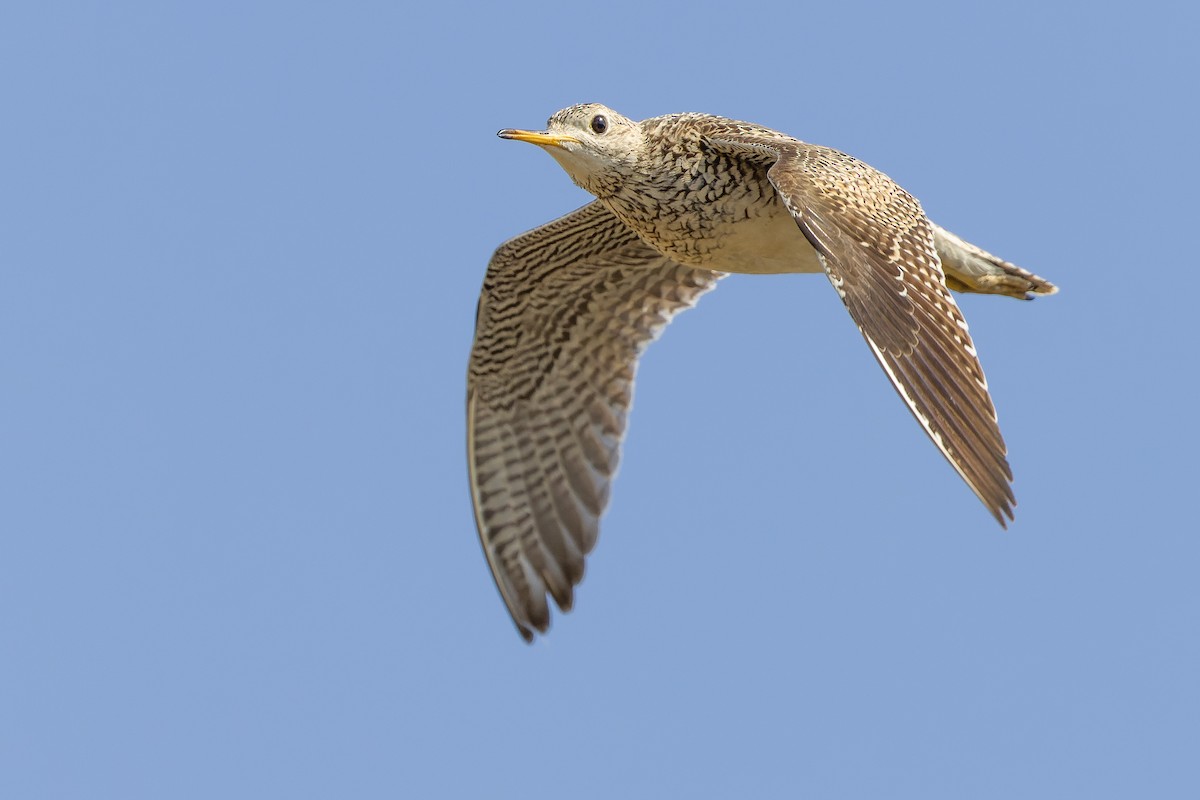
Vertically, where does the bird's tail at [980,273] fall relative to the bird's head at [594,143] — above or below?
below

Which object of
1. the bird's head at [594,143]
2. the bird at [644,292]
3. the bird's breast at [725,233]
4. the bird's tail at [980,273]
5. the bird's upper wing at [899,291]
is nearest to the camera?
the bird's upper wing at [899,291]

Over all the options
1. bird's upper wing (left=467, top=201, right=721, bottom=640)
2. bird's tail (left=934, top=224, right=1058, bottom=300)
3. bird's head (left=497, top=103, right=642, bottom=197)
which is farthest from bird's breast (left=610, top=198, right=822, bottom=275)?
bird's upper wing (left=467, top=201, right=721, bottom=640)

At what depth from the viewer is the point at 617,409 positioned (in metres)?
16.5

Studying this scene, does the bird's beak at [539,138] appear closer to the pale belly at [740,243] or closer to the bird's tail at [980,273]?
the pale belly at [740,243]

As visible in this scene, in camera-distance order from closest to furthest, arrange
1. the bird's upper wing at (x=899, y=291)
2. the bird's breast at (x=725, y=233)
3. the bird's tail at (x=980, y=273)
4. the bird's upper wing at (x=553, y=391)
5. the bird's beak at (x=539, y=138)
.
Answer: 1. the bird's upper wing at (x=899, y=291)
2. the bird's beak at (x=539, y=138)
3. the bird's breast at (x=725, y=233)
4. the bird's tail at (x=980, y=273)
5. the bird's upper wing at (x=553, y=391)

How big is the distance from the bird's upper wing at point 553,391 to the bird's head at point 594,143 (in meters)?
2.00

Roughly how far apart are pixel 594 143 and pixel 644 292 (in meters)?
2.95

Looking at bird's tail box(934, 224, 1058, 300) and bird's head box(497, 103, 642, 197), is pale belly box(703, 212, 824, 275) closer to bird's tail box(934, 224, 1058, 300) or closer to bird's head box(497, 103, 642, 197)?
bird's head box(497, 103, 642, 197)

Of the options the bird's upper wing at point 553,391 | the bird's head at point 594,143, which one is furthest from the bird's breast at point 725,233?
the bird's upper wing at point 553,391

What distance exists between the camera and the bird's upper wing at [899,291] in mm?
11109

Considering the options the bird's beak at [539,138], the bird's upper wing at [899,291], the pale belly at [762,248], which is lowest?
the bird's upper wing at [899,291]

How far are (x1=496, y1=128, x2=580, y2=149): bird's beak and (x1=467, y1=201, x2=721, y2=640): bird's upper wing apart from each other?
2331 mm

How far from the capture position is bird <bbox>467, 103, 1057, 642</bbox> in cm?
1167

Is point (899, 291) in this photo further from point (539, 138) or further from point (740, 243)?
point (539, 138)
